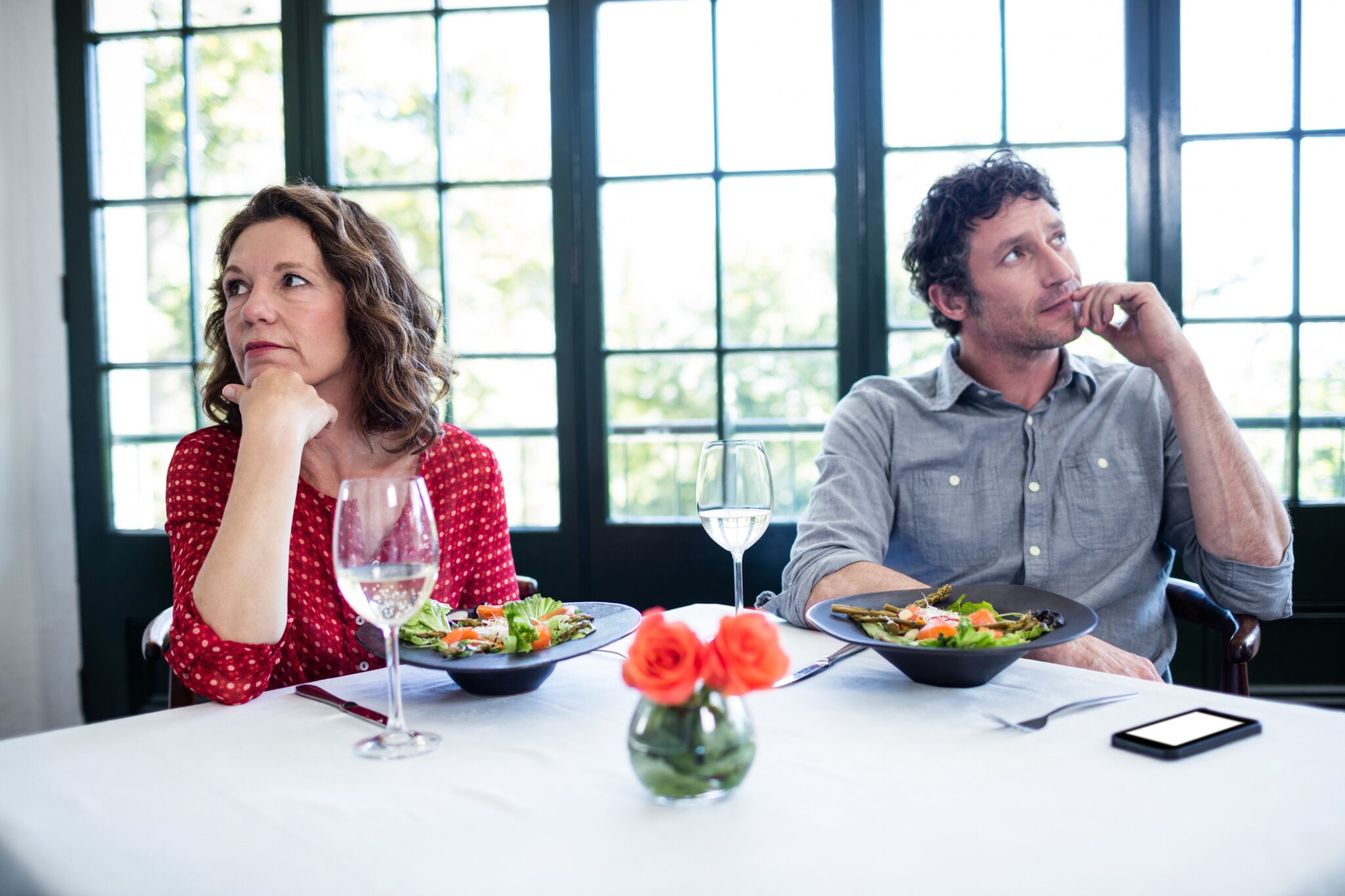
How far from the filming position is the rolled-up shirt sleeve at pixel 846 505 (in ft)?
4.45

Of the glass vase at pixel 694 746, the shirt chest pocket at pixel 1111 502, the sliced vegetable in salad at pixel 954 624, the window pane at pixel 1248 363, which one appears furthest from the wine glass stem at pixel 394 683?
the window pane at pixel 1248 363

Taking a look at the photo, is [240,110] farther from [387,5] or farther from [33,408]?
[33,408]

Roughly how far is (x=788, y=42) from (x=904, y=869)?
7.44 feet

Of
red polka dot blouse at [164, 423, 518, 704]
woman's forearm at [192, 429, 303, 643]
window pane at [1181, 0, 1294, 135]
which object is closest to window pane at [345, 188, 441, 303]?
red polka dot blouse at [164, 423, 518, 704]

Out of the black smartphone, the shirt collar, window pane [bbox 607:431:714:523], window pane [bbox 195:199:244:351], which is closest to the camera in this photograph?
the black smartphone

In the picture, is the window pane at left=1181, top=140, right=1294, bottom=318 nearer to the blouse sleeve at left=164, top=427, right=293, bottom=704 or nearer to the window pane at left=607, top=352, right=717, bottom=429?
the window pane at left=607, top=352, right=717, bottom=429

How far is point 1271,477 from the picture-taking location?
2328mm

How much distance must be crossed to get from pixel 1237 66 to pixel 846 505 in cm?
168

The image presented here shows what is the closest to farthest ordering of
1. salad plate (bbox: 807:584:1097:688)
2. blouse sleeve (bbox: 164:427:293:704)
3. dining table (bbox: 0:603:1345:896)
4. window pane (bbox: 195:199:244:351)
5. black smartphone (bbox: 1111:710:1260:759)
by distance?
dining table (bbox: 0:603:1345:896) → black smartphone (bbox: 1111:710:1260:759) → salad plate (bbox: 807:584:1097:688) → blouse sleeve (bbox: 164:427:293:704) → window pane (bbox: 195:199:244:351)

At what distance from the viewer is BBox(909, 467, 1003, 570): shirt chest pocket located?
1.61 m

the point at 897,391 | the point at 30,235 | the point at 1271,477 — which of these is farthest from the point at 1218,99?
the point at 30,235

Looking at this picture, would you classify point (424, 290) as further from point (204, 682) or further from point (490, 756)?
point (490, 756)

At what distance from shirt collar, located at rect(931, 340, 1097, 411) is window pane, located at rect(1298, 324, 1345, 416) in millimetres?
981

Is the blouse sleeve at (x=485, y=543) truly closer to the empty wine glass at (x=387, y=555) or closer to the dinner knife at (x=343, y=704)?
the dinner knife at (x=343, y=704)
